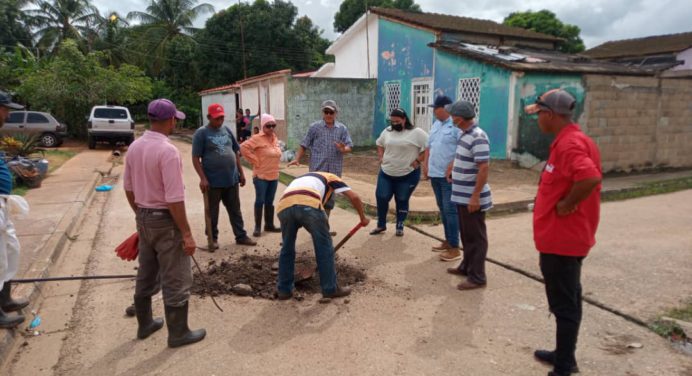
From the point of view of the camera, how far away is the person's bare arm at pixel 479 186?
13.9 ft

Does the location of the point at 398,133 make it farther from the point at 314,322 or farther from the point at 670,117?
the point at 670,117

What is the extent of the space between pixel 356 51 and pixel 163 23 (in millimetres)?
19339

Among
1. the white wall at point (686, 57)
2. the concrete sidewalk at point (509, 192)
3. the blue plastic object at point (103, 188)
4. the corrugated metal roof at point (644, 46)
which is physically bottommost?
the blue plastic object at point (103, 188)

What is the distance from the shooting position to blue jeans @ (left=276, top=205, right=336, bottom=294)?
377cm

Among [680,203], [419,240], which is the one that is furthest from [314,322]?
[680,203]

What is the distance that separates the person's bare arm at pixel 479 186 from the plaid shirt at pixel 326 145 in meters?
2.04

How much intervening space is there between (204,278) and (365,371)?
2192 millimetres

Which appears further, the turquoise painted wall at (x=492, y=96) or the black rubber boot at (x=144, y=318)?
the turquoise painted wall at (x=492, y=96)

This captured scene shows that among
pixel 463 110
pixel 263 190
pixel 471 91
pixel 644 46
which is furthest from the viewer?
pixel 644 46

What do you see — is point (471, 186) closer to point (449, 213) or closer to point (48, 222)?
point (449, 213)

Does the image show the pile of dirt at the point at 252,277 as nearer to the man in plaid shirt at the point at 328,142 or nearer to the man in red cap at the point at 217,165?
the man in red cap at the point at 217,165

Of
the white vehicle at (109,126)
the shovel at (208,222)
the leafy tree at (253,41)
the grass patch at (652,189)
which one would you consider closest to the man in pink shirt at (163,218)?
the shovel at (208,222)

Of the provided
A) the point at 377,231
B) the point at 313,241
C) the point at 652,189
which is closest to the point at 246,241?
the point at 377,231

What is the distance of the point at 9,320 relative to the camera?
11.7 feet
